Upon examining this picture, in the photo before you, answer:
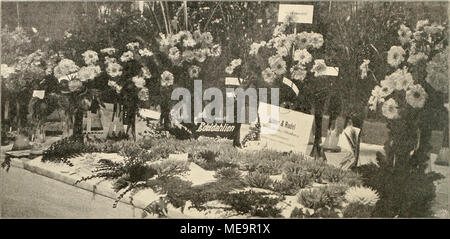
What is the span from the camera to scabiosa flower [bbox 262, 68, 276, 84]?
1947mm

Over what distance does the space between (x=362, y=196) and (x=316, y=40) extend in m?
0.67

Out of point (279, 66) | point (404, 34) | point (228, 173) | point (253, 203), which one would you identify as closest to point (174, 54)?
point (279, 66)

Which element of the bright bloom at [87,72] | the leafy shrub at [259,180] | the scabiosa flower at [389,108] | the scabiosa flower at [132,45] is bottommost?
the leafy shrub at [259,180]

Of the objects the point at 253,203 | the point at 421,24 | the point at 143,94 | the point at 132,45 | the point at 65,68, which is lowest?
the point at 253,203

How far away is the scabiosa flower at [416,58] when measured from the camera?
1.91 metres

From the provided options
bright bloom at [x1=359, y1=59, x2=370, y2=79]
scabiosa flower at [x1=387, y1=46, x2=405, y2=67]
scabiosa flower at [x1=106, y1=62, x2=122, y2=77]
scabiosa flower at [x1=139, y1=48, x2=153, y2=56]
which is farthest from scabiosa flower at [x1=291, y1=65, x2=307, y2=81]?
scabiosa flower at [x1=106, y1=62, x2=122, y2=77]

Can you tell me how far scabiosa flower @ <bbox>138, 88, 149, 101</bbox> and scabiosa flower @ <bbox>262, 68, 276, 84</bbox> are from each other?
0.50 m

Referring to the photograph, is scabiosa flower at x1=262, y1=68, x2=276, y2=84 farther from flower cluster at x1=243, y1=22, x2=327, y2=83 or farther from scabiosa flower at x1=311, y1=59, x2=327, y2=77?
scabiosa flower at x1=311, y1=59, x2=327, y2=77

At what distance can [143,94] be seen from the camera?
198 cm

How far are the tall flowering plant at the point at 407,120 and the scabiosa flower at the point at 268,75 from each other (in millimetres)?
380

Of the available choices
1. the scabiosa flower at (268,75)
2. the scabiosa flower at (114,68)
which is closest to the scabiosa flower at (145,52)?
the scabiosa flower at (114,68)

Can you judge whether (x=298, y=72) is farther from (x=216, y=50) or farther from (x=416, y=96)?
(x=416, y=96)

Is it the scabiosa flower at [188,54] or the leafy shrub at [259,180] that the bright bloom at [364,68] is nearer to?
the leafy shrub at [259,180]
